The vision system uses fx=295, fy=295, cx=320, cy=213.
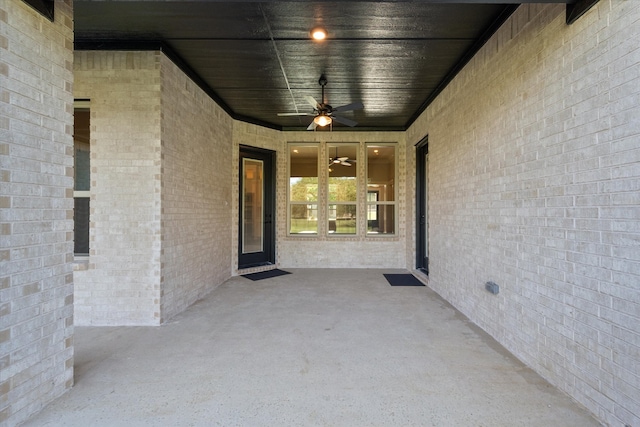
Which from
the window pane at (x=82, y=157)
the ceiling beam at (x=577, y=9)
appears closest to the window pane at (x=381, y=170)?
the ceiling beam at (x=577, y=9)

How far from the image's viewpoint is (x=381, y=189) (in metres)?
6.91

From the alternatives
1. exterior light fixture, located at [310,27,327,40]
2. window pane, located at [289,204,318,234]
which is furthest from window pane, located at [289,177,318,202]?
exterior light fixture, located at [310,27,327,40]

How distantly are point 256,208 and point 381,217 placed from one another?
113 inches

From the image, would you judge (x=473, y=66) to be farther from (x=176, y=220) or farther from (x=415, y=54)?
(x=176, y=220)

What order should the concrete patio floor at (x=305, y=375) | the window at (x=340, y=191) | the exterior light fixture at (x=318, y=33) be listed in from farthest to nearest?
the window at (x=340, y=191)
the exterior light fixture at (x=318, y=33)
the concrete patio floor at (x=305, y=375)

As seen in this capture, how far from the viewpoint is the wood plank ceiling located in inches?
110

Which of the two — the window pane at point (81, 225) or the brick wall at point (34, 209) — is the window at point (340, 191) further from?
the brick wall at point (34, 209)

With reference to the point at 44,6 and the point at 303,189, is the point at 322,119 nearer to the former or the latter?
the point at 303,189

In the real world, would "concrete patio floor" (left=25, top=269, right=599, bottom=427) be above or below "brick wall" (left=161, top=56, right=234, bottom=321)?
below

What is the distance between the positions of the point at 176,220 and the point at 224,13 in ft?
7.87

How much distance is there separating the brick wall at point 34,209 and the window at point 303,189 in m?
Result: 4.85

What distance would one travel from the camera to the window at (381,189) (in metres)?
6.85

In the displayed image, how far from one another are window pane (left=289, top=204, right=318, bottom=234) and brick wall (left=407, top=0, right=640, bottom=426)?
152 inches

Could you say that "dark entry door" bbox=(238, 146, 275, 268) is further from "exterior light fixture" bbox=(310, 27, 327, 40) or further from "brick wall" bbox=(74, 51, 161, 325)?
"exterior light fixture" bbox=(310, 27, 327, 40)
